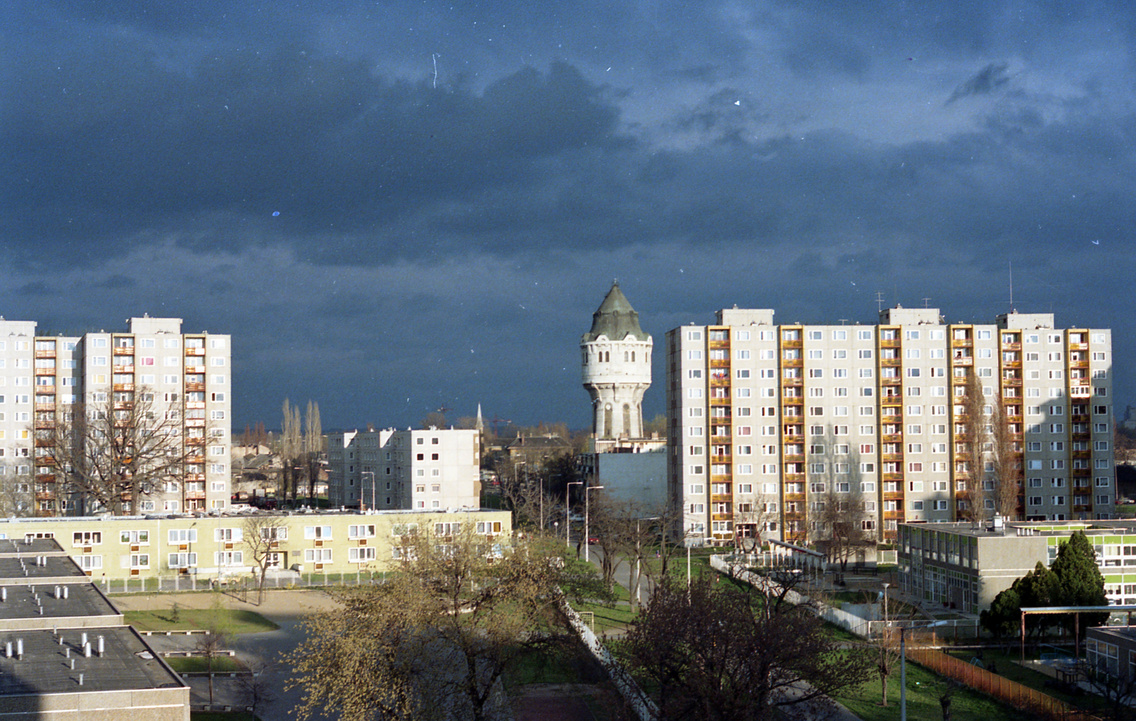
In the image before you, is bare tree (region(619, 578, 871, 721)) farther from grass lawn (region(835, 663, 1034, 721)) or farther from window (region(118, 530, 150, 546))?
window (region(118, 530, 150, 546))

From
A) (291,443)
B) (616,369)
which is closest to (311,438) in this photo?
(291,443)

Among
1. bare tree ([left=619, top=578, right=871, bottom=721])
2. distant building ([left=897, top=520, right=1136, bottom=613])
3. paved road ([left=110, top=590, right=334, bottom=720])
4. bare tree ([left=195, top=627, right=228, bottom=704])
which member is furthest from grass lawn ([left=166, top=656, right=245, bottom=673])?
distant building ([left=897, top=520, right=1136, bottom=613])

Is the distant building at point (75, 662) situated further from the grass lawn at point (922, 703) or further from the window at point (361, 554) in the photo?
the window at point (361, 554)

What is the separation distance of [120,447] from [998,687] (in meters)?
64.3

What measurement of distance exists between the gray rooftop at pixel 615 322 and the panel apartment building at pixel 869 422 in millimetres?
29124

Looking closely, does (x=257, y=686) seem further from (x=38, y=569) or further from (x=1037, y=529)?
(x=1037, y=529)

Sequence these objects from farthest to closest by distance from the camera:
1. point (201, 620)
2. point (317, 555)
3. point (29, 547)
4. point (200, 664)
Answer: point (317, 555)
point (29, 547)
point (201, 620)
point (200, 664)

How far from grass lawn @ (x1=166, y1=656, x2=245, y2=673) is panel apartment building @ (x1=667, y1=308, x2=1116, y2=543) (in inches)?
1811

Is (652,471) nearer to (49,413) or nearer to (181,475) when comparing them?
(181,475)

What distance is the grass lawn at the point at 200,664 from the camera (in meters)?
40.6

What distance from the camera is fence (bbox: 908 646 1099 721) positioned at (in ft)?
111

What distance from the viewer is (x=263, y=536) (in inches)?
2463

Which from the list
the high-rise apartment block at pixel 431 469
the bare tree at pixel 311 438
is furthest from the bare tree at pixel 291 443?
the high-rise apartment block at pixel 431 469

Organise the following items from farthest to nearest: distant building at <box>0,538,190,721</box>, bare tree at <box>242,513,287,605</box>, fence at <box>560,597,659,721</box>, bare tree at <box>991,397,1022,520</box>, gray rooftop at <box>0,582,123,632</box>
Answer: bare tree at <box>991,397,1022,520</box>
bare tree at <box>242,513,287,605</box>
fence at <box>560,597,659,721</box>
gray rooftop at <box>0,582,123,632</box>
distant building at <box>0,538,190,721</box>
